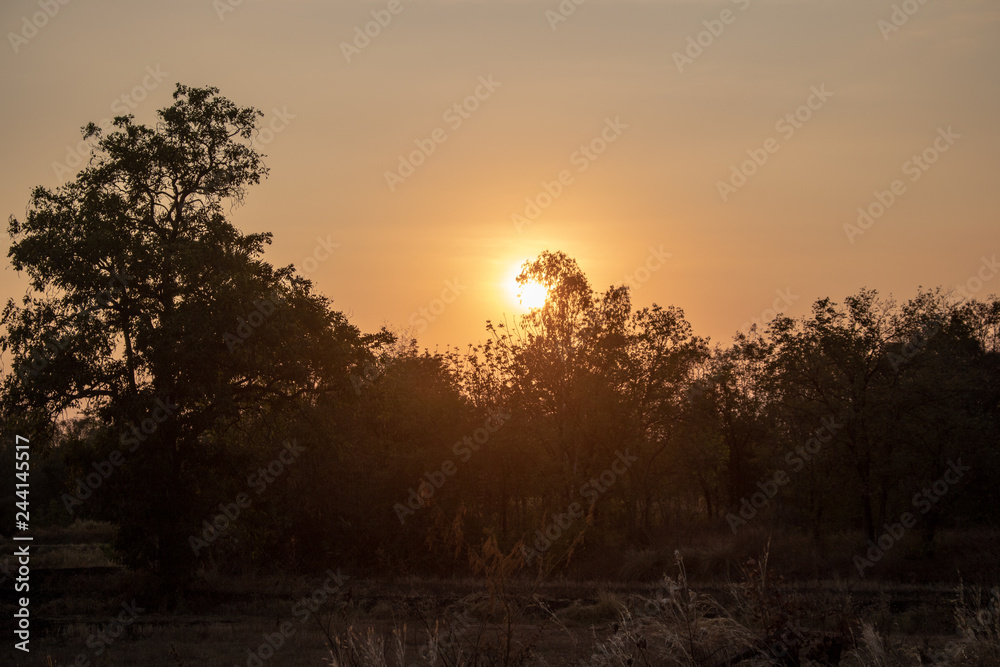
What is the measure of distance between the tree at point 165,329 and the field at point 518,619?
326 cm

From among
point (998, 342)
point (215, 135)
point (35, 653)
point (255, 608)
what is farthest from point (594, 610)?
point (998, 342)

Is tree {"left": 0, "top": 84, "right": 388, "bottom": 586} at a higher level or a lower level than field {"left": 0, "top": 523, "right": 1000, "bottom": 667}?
higher

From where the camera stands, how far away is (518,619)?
9891 millimetres

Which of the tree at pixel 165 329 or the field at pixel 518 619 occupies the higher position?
the tree at pixel 165 329

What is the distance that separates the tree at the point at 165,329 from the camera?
73.8 ft

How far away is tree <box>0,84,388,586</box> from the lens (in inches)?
885

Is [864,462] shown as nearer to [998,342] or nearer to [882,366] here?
[882,366]

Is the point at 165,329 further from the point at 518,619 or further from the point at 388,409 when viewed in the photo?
the point at 518,619

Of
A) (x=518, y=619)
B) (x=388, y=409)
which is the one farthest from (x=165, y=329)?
(x=518, y=619)

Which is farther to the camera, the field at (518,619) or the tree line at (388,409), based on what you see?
the tree line at (388,409)

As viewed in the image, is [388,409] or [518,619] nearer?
[518,619]

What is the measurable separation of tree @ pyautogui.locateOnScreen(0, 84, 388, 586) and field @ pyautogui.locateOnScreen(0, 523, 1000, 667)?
3263 millimetres

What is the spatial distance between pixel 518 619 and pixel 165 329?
15.7 meters

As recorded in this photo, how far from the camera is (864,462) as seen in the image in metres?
29.5
